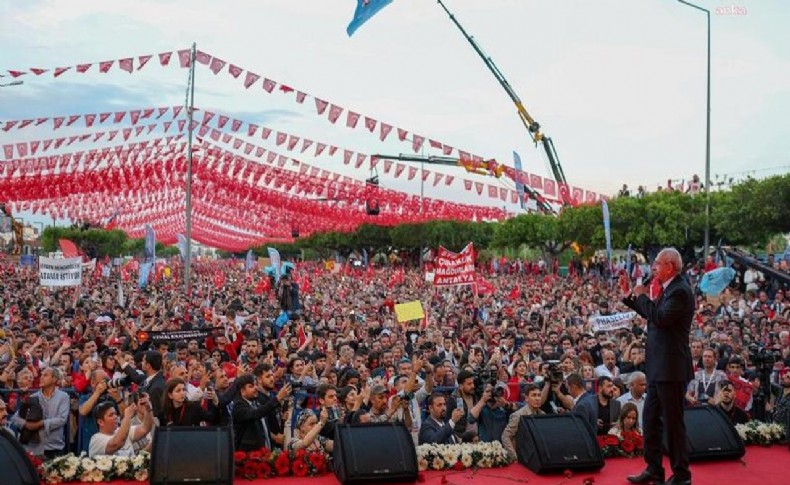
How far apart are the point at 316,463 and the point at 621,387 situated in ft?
13.4

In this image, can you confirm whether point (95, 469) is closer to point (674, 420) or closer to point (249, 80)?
point (674, 420)

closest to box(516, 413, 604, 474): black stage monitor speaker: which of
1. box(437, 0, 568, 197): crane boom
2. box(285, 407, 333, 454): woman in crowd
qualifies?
box(285, 407, 333, 454): woman in crowd

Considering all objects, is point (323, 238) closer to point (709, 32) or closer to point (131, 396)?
point (709, 32)

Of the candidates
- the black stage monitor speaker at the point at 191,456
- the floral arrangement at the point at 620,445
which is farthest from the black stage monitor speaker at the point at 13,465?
the floral arrangement at the point at 620,445

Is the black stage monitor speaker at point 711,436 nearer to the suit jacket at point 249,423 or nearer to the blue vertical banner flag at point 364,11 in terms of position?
the suit jacket at point 249,423

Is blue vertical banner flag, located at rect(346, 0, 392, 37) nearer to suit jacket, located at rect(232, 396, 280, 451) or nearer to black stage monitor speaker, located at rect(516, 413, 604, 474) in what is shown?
suit jacket, located at rect(232, 396, 280, 451)

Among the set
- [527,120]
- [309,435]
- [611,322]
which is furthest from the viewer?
[527,120]

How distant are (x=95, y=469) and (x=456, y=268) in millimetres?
13731

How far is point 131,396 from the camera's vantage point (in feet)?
25.5

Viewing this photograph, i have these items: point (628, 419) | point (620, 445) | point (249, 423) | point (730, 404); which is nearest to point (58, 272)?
point (249, 423)

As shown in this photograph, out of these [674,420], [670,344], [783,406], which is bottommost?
[783,406]

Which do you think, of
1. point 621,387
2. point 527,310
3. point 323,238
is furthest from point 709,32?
point 323,238

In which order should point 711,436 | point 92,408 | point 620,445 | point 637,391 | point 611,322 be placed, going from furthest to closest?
point 611,322 < point 637,391 < point 92,408 < point 620,445 < point 711,436

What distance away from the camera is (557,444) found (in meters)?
7.21
